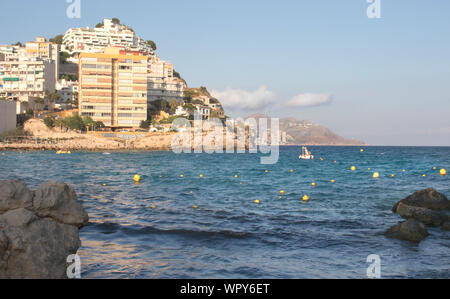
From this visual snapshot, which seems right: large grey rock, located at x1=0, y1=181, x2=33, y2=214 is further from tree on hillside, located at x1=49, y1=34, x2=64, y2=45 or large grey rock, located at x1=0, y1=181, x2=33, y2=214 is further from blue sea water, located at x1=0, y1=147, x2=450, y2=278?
tree on hillside, located at x1=49, y1=34, x2=64, y2=45

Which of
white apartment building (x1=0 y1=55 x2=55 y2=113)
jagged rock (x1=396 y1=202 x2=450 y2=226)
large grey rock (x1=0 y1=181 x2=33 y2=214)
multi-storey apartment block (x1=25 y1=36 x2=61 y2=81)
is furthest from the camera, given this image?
multi-storey apartment block (x1=25 y1=36 x2=61 y2=81)

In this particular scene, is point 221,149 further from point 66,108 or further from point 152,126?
point 66,108

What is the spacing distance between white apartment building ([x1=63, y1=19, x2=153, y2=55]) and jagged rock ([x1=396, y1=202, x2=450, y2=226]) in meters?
175

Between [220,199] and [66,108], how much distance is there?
11445 cm

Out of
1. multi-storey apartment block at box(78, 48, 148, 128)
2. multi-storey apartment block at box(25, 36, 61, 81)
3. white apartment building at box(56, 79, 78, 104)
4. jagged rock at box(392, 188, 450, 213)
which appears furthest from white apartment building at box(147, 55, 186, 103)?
jagged rock at box(392, 188, 450, 213)

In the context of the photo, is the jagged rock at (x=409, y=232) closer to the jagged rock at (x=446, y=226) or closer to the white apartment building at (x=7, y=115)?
the jagged rock at (x=446, y=226)

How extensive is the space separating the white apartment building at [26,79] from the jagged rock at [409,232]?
411 ft

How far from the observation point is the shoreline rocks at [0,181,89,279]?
889cm

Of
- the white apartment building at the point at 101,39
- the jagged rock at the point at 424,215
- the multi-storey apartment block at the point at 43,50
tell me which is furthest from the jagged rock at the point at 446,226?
the white apartment building at the point at 101,39

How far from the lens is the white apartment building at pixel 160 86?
141750mm

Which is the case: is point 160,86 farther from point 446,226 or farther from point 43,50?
point 446,226

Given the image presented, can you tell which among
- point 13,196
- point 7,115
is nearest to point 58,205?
point 13,196

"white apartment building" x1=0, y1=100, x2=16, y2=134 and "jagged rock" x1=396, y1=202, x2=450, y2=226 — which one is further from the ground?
"white apartment building" x1=0, y1=100, x2=16, y2=134
